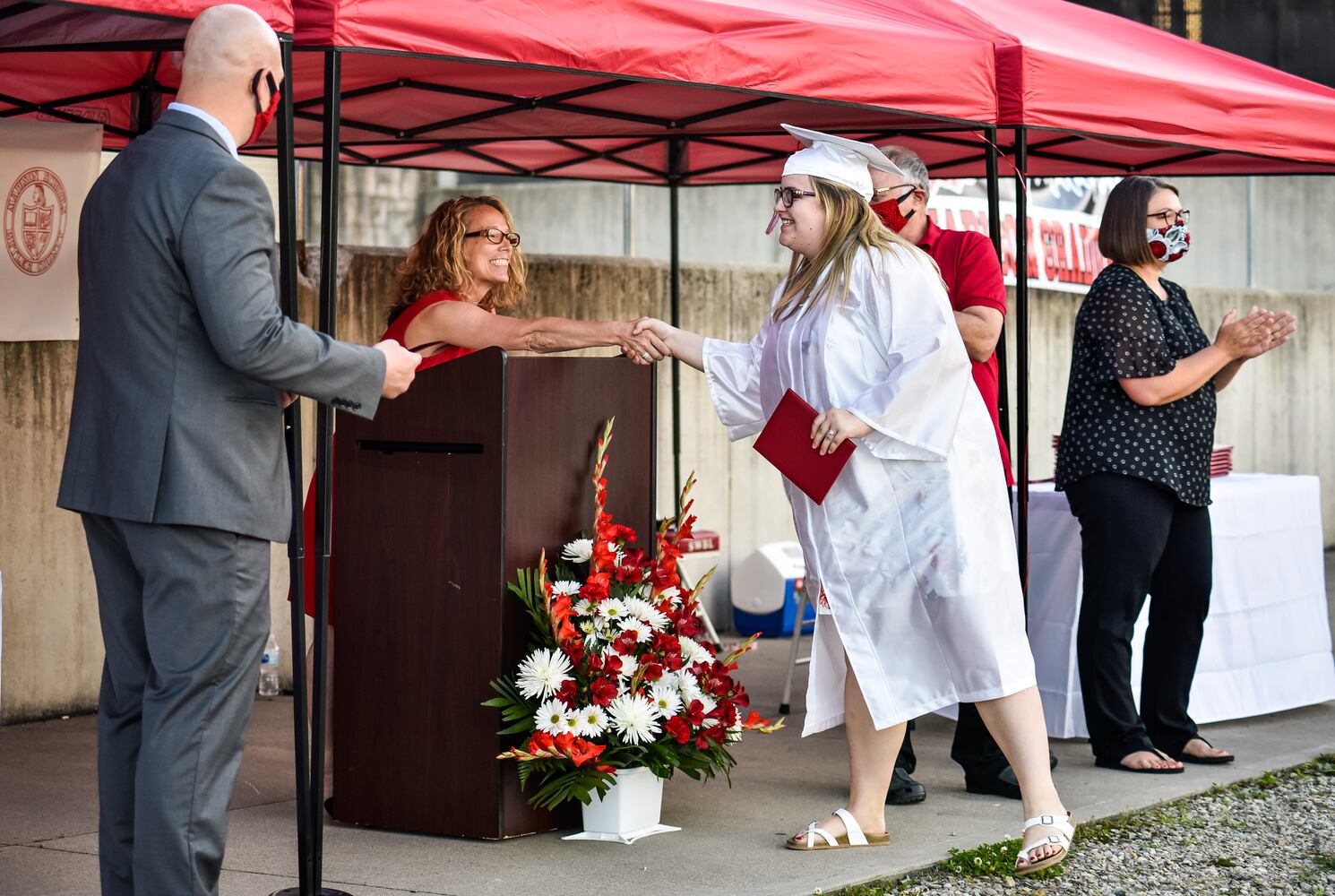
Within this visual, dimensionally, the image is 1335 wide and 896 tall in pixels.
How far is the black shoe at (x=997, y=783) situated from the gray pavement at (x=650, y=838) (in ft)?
0.18

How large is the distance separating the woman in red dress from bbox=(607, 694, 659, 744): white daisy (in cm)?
82

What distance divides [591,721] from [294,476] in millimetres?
1112

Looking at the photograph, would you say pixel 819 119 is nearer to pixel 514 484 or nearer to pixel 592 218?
pixel 514 484

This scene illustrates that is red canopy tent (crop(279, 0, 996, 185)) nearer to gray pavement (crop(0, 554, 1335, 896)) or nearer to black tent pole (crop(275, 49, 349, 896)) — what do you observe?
black tent pole (crop(275, 49, 349, 896))

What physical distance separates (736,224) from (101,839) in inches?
483

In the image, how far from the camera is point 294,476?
3211 millimetres

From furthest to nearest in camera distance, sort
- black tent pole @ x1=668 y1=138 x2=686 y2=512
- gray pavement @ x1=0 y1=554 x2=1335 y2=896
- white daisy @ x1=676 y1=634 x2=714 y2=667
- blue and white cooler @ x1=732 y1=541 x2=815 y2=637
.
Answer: blue and white cooler @ x1=732 y1=541 x2=815 y2=637
black tent pole @ x1=668 y1=138 x2=686 y2=512
white daisy @ x1=676 y1=634 x2=714 y2=667
gray pavement @ x1=0 y1=554 x2=1335 y2=896

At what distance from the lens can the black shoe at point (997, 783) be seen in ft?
15.3

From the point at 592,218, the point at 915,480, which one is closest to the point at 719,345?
the point at 915,480

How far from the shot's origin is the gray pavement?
12.3ft

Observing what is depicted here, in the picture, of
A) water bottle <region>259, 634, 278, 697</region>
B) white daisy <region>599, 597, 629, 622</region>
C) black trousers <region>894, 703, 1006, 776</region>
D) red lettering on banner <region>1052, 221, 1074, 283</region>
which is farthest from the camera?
red lettering on banner <region>1052, 221, 1074, 283</region>

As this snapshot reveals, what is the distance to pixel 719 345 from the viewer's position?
427 cm

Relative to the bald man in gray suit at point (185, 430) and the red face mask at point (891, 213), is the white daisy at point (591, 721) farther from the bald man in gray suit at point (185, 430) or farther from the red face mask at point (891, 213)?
the red face mask at point (891, 213)

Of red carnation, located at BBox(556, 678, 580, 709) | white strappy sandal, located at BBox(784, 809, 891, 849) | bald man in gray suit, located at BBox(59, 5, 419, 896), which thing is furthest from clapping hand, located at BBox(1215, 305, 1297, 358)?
bald man in gray suit, located at BBox(59, 5, 419, 896)
